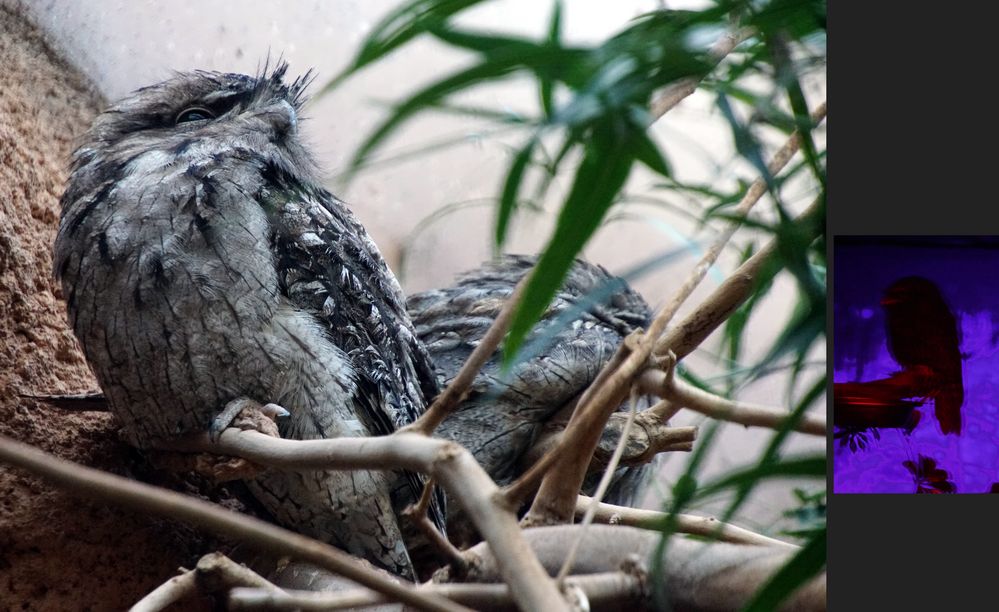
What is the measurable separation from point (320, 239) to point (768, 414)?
660 millimetres

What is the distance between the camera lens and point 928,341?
148cm

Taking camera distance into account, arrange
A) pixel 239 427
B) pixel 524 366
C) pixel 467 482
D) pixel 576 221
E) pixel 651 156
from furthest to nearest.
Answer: pixel 524 366 < pixel 239 427 < pixel 651 156 < pixel 576 221 < pixel 467 482

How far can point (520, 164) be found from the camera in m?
1.19

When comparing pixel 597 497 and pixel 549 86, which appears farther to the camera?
pixel 549 86

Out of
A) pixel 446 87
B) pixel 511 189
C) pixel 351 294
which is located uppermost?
pixel 446 87

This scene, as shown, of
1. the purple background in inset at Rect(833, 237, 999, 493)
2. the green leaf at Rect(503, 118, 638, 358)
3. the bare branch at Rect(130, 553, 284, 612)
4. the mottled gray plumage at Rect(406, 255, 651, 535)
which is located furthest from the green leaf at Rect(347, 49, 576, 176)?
the purple background in inset at Rect(833, 237, 999, 493)

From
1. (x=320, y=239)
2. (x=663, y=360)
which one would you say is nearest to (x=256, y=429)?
(x=320, y=239)

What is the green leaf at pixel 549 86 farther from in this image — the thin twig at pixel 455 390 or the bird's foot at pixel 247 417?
the bird's foot at pixel 247 417

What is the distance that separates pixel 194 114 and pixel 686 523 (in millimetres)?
891

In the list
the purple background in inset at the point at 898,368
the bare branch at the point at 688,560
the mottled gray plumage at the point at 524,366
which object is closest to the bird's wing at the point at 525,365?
the mottled gray plumage at the point at 524,366

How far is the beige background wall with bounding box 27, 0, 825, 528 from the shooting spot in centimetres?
120

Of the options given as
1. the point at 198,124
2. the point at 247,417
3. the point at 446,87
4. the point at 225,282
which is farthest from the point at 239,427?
the point at 446,87

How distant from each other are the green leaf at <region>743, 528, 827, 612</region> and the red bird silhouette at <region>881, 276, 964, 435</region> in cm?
38

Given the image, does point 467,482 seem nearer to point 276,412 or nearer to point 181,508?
point 181,508
